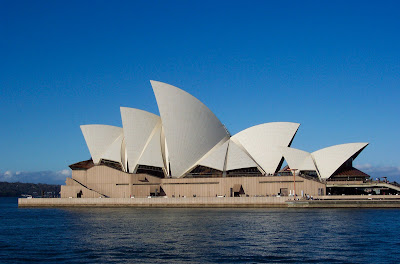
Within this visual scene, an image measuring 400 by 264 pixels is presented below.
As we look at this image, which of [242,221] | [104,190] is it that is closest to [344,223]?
[242,221]

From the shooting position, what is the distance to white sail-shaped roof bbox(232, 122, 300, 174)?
64.4 m

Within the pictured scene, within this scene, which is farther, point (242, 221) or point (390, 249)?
point (242, 221)

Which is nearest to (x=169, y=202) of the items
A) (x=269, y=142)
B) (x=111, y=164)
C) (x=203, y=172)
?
(x=203, y=172)

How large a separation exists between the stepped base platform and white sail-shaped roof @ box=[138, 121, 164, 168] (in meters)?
5.33

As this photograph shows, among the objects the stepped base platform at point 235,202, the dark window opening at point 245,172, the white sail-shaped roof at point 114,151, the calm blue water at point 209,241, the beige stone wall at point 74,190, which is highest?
the white sail-shaped roof at point 114,151

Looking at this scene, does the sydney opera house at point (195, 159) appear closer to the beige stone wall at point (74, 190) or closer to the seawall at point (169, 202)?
Result: the beige stone wall at point (74, 190)

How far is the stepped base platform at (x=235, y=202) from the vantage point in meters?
53.5

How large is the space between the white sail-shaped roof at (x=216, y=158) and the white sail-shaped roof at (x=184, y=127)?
89cm

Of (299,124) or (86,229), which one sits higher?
(299,124)

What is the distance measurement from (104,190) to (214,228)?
36030 millimetres

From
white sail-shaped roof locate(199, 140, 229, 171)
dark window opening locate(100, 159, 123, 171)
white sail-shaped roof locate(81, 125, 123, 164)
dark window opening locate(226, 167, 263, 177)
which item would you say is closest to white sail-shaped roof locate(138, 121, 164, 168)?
dark window opening locate(100, 159, 123, 171)

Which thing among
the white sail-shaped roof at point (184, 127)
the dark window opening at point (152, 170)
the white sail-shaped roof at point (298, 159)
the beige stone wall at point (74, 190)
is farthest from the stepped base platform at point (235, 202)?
the white sail-shaped roof at point (298, 159)

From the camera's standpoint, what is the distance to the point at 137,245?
25.9 metres

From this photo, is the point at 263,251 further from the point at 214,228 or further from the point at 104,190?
the point at 104,190
